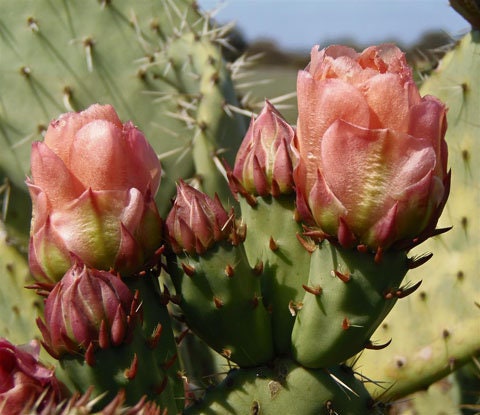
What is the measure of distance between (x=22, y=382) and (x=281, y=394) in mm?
293

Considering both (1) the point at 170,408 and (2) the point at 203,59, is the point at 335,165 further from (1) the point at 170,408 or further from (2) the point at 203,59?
(2) the point at 203,59

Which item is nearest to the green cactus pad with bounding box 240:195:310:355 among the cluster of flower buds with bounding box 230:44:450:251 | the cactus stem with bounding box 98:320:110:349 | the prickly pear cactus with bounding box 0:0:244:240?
the cluster of flower buds with bounding box 230:44:450:251

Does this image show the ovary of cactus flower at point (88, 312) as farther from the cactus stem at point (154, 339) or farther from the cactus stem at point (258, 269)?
the cactus stem at point (258, 269)

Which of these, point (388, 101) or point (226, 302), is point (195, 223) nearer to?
point (226, 302)

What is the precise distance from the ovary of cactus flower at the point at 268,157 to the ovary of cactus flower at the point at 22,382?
31 cm

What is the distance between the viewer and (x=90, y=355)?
0.79 meters

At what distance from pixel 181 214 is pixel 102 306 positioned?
0.46ft

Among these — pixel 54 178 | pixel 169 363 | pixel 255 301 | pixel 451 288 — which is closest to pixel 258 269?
pixel 255 301

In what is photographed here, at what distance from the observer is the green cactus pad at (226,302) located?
34.9 inches

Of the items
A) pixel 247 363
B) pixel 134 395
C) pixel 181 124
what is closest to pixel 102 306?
pixel 134 395

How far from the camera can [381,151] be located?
78 centimetres

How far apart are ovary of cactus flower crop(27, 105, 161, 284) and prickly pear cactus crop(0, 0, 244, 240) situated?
674 millimetres

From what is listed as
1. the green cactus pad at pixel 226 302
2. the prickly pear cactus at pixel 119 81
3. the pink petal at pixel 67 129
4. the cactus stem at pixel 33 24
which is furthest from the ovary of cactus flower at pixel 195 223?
the cactus stem at pixel 33 24

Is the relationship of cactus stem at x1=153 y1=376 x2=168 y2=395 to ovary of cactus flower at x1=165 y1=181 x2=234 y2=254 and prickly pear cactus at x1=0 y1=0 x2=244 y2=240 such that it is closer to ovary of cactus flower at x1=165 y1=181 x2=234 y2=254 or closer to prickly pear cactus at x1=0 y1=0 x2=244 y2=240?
ovary of cactus flower at x1=165 y1=181 x2=234 y2=254
